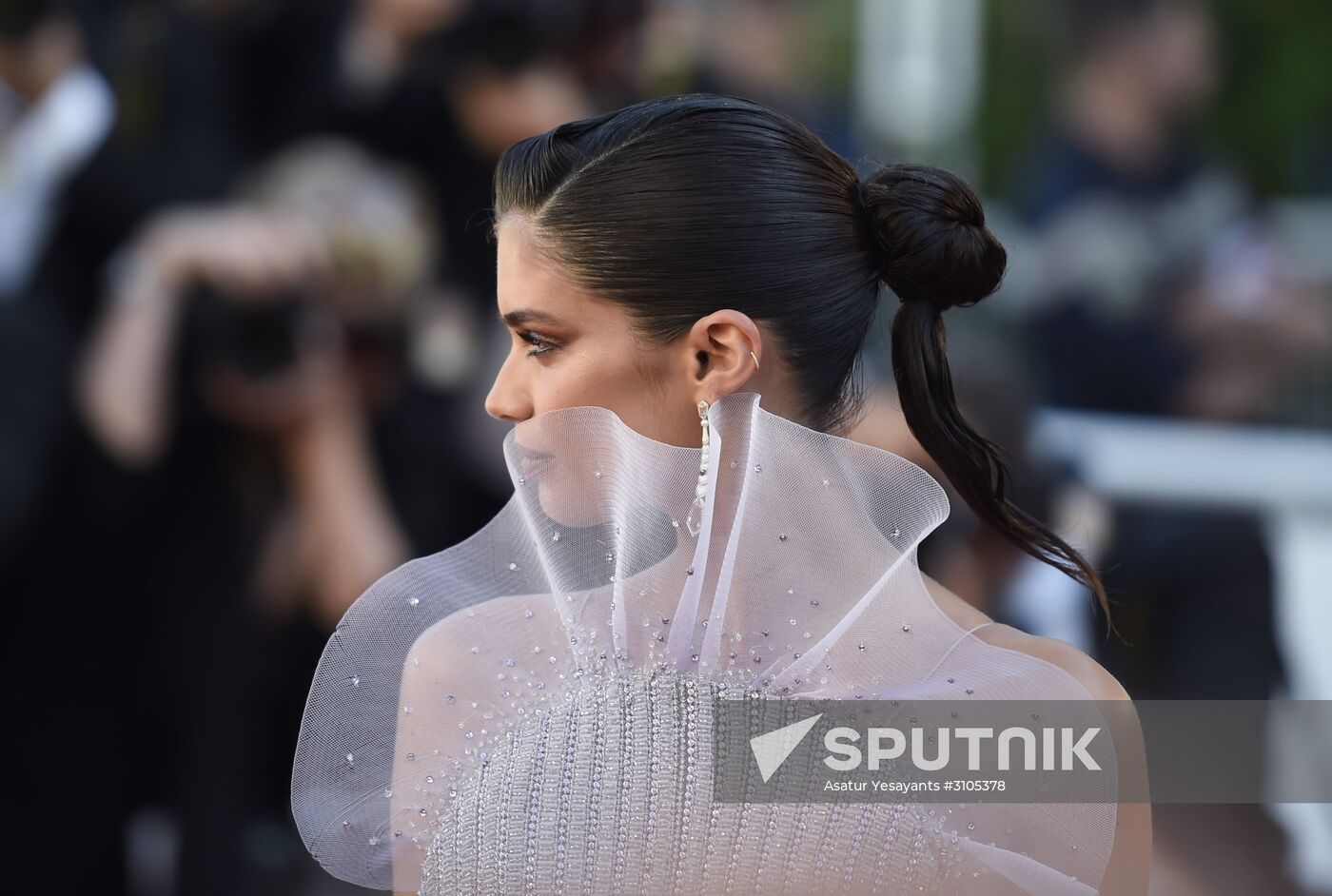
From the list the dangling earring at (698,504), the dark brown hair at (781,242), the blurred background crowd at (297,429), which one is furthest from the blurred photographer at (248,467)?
the dangling earring at (698,504)

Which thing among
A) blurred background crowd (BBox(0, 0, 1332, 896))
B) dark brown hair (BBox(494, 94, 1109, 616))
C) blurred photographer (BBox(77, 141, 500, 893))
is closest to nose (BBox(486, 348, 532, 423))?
dark brown hair (BBox(494, 94, 1109, 616))

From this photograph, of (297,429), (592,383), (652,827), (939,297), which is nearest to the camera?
(652,827)

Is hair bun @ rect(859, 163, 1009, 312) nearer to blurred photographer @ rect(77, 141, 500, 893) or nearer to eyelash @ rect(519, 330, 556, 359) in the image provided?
eyelash @ rect(519, 330, 556, 359)

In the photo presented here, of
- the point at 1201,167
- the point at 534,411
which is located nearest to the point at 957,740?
the point at 534,411

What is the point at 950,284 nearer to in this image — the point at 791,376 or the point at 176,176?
the point at 791,376

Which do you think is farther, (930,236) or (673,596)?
(930,236)

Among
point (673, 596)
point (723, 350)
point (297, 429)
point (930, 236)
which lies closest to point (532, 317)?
point (723, 350)

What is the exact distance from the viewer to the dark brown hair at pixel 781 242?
1635 mm

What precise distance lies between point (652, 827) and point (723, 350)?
49 cm

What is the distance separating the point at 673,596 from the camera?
1.56 m

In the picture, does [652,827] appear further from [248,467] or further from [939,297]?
[248,467]

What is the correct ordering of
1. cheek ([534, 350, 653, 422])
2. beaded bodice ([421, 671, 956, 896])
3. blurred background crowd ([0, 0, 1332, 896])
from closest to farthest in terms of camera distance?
beaded bodice ([421, 671, 956, 896]) → cheek ([534, 350, 653, 422]) → blurred background crowd ([0, 0, 1332, 896])

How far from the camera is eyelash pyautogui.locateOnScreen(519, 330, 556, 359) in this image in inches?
64.8

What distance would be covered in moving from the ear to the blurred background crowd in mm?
848
